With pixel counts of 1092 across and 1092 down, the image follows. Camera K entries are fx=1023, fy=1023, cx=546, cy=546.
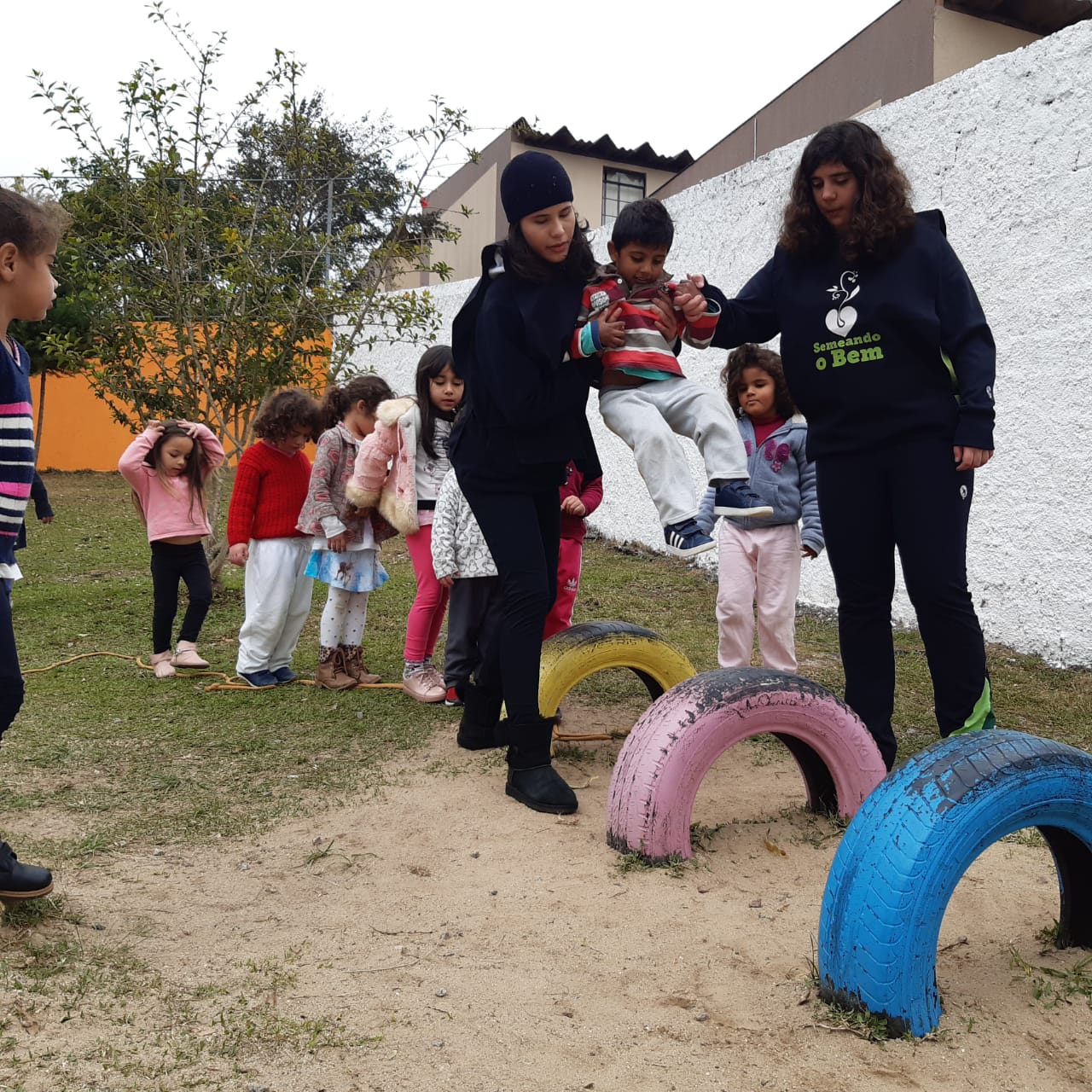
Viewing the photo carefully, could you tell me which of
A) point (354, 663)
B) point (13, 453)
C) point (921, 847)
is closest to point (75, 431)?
point (354, 663)

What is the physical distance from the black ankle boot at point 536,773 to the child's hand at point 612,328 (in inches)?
51.1

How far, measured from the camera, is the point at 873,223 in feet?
10.4

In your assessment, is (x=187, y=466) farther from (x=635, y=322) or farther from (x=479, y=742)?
(x=635, y=322)

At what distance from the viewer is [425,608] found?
525 centimetres

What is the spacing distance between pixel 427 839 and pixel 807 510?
90.4 inches

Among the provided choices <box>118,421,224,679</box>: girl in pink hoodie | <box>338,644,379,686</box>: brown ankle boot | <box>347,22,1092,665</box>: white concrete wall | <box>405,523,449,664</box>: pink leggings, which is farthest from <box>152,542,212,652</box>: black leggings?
<box>347,22,1092,665</box>: white concrete wall

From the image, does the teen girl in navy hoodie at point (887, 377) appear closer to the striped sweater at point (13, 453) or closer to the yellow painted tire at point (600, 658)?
the yellow painted tire at point (600, 658)

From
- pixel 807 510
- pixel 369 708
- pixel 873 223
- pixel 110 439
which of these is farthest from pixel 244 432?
pixel 110 439

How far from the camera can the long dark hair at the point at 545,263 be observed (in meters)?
3.19

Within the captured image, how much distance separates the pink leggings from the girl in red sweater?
0.72 metres

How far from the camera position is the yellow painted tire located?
3941mm

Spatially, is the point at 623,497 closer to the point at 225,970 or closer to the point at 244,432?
the point at 244,432

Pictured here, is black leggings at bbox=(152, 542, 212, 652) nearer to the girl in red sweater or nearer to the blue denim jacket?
the girl in red sweater

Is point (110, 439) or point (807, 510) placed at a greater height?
point (110, 439)
